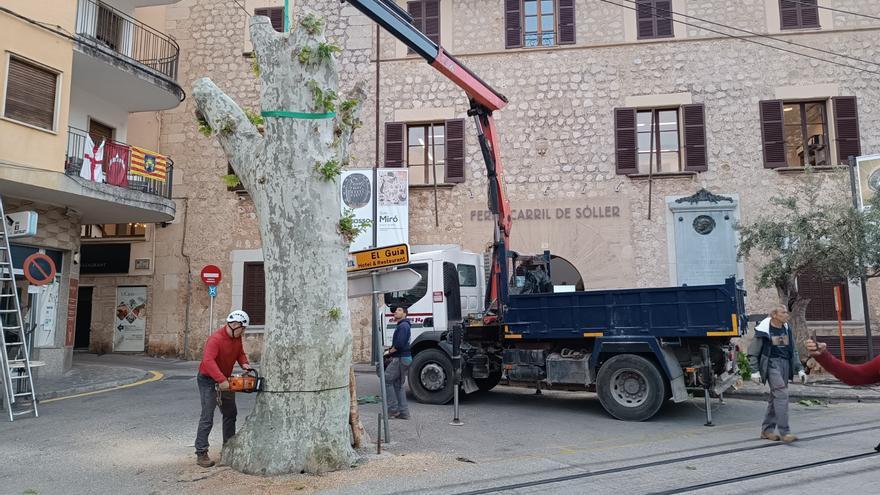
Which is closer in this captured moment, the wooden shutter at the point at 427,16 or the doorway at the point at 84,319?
the wooden shutter at the point at 427,16

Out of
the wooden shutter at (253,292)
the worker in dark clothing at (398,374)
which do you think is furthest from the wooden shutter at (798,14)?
the wooden shutter at (253,292)

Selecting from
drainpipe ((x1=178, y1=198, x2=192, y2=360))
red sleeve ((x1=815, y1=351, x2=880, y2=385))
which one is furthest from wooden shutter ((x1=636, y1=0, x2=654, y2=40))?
red sleeve ((x1=815, y1=351, x2=880, y2=385))

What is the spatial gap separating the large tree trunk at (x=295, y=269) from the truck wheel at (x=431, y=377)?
406cm

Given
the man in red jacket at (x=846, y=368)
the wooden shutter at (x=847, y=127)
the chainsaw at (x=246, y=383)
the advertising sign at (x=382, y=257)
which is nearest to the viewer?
the man in red jacket at (x=846, y=368)

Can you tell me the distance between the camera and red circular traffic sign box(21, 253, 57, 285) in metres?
10.2

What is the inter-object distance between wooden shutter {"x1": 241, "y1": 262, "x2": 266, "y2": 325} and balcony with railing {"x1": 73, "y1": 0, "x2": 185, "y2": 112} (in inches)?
200

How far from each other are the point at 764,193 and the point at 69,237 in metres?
17.2

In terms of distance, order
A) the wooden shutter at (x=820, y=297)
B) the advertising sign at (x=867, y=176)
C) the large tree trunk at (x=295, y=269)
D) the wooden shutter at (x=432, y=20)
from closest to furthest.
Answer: the large tree trunk at (x=295, y=269)
the advertising sign at (x=867, y=176)
the wooden shutter at (x=820, y=297)
the wooden shutter at (x=432, y=20)

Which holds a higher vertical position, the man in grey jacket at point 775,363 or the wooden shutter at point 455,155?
the wooden shutter at point 455,155

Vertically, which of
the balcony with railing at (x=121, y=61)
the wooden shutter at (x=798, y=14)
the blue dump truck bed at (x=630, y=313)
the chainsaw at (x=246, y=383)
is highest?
the wooden shutter at (x=798, y=14)

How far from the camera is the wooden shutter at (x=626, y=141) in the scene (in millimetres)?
17312

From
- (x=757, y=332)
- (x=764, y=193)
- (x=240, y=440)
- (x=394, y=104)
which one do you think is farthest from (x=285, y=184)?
(x=764, y=193)

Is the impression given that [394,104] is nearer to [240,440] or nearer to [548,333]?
[548,333]

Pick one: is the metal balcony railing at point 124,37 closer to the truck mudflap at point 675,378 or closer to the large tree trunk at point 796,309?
the truck mudflap at point 675,378
